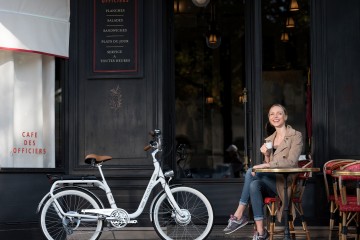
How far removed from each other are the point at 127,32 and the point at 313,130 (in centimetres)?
258

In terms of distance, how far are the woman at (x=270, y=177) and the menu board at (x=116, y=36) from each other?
6.93ft

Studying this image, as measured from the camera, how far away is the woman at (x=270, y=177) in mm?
7789

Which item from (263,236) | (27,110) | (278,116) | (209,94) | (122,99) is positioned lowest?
(263,236)

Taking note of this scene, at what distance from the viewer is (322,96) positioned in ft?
29.6

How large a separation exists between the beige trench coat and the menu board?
7.35 feet

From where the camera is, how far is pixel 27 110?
367 inches

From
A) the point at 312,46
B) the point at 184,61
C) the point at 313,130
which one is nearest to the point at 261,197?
the point at 313,130

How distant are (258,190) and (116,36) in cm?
278

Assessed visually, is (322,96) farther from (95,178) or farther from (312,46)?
(95,178)

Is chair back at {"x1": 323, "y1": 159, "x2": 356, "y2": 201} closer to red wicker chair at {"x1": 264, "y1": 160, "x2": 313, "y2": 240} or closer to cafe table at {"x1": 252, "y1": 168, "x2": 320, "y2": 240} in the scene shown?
red wicker chair at {"x1": 264, "y1": 160, "x2": 313, "y2": 240}

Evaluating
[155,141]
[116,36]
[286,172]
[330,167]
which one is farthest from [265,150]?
[116,36]

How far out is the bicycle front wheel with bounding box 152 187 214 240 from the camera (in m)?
8.23

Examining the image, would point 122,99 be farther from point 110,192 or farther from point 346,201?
point 346,201

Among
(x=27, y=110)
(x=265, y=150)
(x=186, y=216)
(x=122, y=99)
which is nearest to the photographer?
(x=265, y=150)
